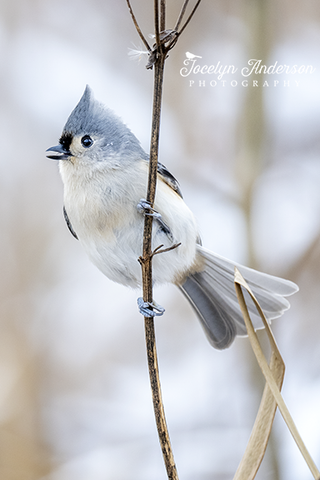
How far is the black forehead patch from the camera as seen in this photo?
0.70 metres

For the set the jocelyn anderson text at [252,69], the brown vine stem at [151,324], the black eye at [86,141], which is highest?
the jocelyn anderson text at [252,69]

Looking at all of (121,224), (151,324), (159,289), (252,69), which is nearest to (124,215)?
(121,224)

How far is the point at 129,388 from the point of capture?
51.1 inches

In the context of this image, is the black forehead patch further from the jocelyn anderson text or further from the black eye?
the jocelyn anderson text

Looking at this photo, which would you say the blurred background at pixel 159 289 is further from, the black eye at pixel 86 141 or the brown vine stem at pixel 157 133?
the brown vine stem at pixel 157 133

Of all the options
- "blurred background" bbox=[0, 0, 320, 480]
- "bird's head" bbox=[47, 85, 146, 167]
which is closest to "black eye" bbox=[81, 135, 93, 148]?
"bird's head" bbox=[47, 85, 146, 167]

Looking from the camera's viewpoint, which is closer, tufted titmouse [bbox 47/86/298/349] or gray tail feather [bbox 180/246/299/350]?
tufted titmouse [bbox 47/86/298/349]

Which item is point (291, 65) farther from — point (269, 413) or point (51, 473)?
point (51, 473)

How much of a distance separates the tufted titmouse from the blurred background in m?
0.32

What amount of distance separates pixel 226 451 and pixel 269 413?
100 cm

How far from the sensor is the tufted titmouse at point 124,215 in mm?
695

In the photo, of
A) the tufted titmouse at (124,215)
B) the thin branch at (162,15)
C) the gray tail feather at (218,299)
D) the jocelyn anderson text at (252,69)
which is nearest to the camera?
the thin branch at (162,15)

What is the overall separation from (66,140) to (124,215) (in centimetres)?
16

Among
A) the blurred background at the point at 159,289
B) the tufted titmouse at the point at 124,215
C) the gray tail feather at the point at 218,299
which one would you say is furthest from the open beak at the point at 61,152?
the blurred background at the point at 159,289
